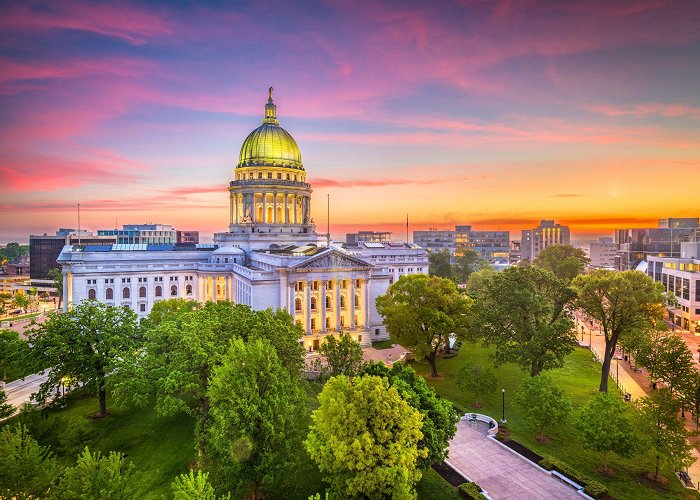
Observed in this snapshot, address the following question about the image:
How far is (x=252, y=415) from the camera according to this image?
27.9 m

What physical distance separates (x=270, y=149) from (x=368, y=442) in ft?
286

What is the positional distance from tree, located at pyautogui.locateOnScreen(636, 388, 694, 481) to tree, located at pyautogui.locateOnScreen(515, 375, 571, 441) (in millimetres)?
6024

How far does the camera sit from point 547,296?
4972 cm

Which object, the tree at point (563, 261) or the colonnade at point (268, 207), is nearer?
the tree at point (563, 261)

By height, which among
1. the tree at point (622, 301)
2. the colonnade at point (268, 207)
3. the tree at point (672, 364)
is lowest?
the tree at point (672, 364)

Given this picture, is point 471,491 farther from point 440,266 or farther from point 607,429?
point 440,266

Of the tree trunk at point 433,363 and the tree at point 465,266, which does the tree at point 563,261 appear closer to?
the tree at point 465,266

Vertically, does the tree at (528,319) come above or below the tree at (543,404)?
above

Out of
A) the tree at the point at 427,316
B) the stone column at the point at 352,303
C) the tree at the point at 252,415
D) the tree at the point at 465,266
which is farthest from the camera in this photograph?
the tree at the point at 465,266

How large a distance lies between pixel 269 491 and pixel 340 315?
41.2 metres

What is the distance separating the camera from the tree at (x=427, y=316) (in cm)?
5497

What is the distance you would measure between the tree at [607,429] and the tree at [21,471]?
38.2 m

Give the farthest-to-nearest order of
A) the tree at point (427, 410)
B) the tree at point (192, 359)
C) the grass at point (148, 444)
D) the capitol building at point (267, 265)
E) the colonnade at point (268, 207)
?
the colonnade at point (268, 207)
the capitol building at point (267, 265)
the tree at point (192, 359)
the grass at point (148, 444)
the tree at point (427, 410)

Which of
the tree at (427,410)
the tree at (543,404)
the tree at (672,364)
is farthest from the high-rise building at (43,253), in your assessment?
the tree at (672,364)
